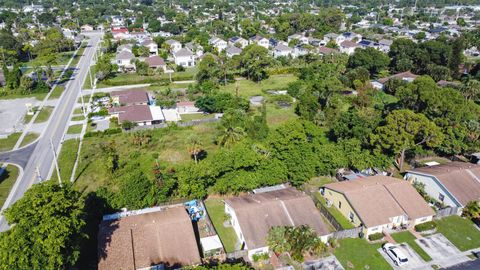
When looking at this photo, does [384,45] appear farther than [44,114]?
Yes

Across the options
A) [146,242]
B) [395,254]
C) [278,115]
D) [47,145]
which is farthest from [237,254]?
[278,115]

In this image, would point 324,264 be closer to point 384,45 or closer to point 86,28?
point 384,45

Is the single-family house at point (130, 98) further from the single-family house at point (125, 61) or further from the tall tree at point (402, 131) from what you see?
the tall tree at point (402, 131)

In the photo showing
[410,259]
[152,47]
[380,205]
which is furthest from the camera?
[152,47]

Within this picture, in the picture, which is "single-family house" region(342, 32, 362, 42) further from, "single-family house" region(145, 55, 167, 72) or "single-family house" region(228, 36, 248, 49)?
"single-family house" region(145, 55, 167, 72)

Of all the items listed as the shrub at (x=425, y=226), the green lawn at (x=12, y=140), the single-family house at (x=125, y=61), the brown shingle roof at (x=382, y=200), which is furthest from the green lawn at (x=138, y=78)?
the shrub at (x=425, y=226)

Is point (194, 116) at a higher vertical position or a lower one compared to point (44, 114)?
lower

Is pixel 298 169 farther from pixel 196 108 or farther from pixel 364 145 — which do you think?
pixel 196 108
